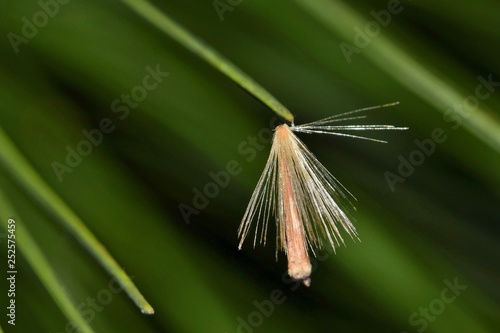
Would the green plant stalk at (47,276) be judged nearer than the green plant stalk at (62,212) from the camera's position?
No

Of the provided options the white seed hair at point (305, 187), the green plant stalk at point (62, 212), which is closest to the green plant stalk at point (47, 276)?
the green plant stalk at point (62, 212)

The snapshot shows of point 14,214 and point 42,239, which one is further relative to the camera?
point 42,239

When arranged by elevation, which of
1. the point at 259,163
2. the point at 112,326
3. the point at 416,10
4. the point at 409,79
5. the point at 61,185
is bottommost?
the point at 112,326

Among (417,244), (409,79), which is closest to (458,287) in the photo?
(417,244)

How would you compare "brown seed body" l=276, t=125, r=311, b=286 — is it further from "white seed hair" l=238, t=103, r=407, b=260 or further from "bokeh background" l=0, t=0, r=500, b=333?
"bokeh background" l=0, t=0, r=500, b=333

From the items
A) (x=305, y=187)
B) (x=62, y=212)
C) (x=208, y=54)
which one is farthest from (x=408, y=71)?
(x=62, y=212)

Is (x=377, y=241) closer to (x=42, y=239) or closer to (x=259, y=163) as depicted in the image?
(x=259, y=163)

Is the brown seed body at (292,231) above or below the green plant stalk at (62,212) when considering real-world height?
above

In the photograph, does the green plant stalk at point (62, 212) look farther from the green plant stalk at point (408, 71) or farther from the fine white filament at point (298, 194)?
the green plant stalk at point (408, 71)
